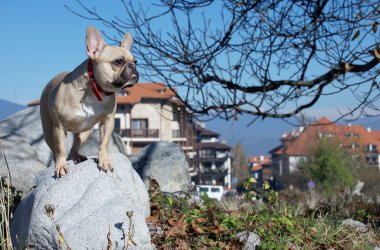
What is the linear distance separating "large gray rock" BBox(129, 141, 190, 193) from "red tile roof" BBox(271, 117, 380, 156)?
17.0 meters

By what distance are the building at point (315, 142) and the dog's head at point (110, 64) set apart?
28861 mm

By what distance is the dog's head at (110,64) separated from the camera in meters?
4.40

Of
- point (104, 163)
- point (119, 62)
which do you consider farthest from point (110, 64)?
point (104, 163)

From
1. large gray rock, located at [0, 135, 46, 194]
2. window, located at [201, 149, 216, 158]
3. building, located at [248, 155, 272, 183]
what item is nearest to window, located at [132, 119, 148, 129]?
window, located at [201, 149, 216, 158]

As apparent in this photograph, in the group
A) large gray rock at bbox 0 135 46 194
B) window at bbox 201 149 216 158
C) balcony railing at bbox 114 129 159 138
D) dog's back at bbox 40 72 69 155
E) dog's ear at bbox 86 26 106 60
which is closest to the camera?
dog's ear at bbox 86 26 106 60

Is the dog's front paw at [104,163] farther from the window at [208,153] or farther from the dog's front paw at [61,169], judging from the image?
the window at [208,153]

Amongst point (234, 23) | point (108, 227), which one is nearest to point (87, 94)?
point (108, 227)

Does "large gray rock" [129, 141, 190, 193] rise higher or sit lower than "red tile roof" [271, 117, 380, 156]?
lower

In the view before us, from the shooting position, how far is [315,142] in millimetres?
44688

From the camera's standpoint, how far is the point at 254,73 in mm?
8578

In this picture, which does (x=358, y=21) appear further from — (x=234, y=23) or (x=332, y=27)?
(x=234, y=23)

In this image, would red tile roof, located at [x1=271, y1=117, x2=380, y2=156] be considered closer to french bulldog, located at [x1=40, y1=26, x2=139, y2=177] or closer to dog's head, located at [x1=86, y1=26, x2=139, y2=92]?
french bulldog, located at [x1=40, y1=26, x2=139, y2=177]

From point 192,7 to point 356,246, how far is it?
171 inches

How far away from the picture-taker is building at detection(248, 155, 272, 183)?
106 meters
